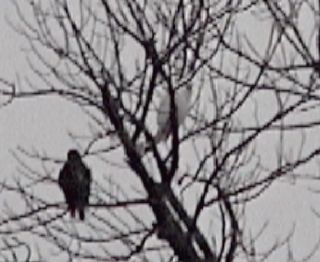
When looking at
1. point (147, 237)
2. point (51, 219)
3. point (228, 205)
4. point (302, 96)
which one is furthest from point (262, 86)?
point (51, 219)

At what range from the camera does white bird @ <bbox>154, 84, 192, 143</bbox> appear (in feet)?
21.6

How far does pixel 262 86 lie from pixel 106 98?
82 cm

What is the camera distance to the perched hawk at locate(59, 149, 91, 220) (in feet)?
21.3

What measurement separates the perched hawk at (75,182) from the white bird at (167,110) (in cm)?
55

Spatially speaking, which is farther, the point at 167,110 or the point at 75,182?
the point at 75,182

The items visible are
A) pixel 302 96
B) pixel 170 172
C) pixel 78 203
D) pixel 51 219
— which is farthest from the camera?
pixel 78 203

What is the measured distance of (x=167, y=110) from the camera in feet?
21.5

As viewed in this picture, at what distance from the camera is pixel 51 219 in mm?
6027

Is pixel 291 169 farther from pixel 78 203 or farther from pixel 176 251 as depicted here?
pixel 78 203

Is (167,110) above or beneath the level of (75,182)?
Result: beneath

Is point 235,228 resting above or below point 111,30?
below

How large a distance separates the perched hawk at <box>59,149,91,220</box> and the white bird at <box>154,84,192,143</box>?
548mm

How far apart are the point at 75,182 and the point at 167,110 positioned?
94 centimetres

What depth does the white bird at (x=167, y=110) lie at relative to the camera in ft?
21.6
